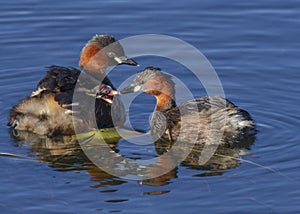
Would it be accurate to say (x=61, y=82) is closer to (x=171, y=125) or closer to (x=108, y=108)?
(x=108, y=108)

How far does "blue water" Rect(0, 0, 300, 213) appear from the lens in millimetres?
7879

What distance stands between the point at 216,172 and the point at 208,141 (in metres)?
0.83

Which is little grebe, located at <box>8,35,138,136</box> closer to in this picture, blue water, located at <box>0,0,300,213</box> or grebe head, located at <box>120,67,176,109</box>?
blue water, located at <box>0,0,300,213</box>

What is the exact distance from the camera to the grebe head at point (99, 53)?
10.5m

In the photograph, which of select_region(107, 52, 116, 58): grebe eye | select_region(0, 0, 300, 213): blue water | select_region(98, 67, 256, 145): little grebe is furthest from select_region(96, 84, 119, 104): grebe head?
select_region(107, 52, 116, 58): grebe eye

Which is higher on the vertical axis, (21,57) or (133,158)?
(21,57)

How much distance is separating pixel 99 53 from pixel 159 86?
1.08 m

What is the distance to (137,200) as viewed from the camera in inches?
310

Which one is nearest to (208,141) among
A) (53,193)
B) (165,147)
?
(165,147)

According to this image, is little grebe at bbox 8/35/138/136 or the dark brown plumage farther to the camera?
little grebe at bbox 8/35/138/136

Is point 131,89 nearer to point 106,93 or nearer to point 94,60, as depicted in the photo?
point 106,93

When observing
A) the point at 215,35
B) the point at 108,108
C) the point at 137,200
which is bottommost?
the point at 137,200

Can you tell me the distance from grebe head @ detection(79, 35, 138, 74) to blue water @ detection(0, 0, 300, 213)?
559 mm

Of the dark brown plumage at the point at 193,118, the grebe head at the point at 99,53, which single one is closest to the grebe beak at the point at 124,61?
the grebe head at the point at 99,53
